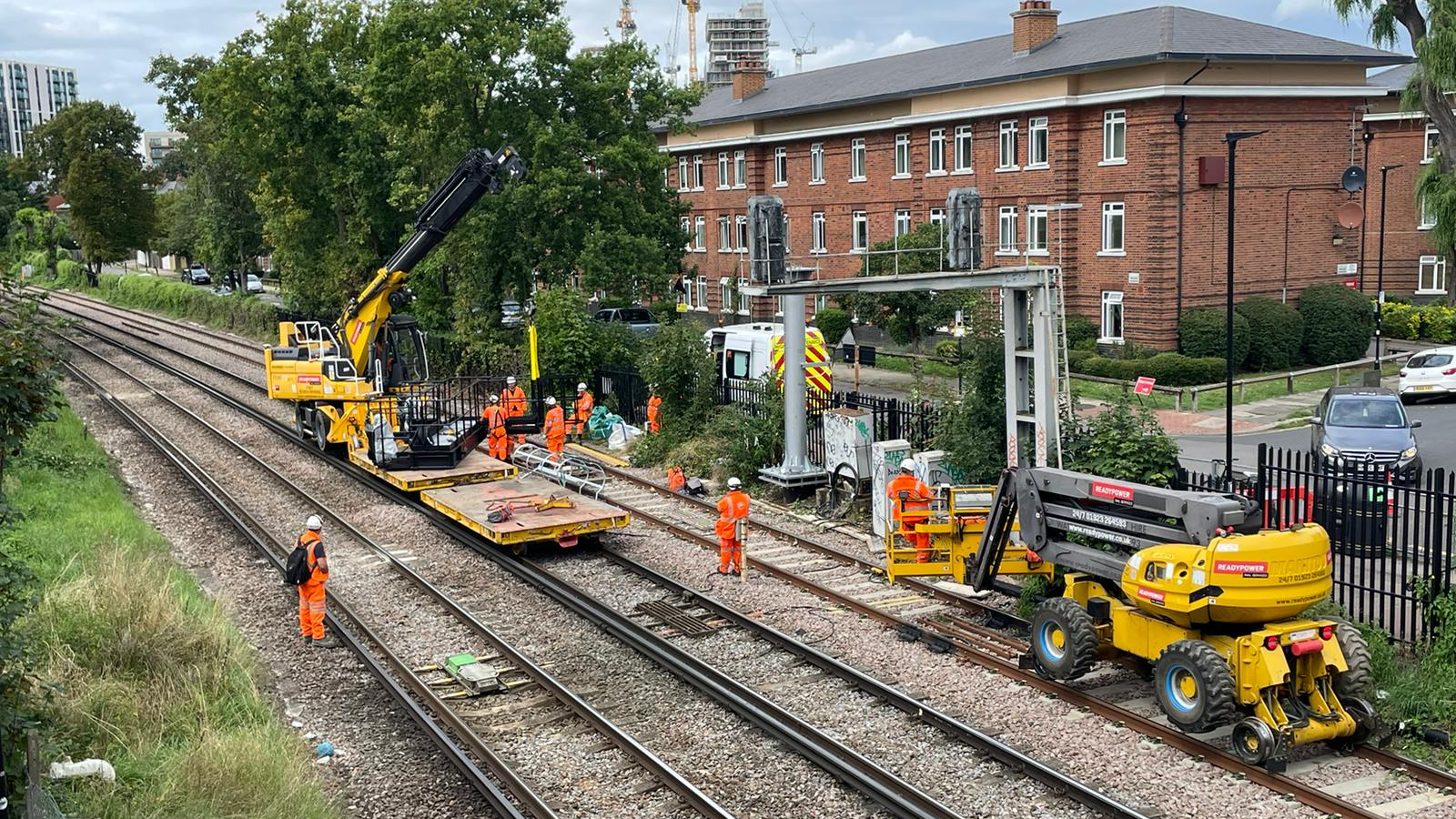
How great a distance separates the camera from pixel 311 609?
14.5 metres

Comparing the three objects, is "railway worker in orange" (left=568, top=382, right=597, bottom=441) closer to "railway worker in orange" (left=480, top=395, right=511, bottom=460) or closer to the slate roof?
"railway worker in orange" (left=480, top=395, right=511, bottom=460)

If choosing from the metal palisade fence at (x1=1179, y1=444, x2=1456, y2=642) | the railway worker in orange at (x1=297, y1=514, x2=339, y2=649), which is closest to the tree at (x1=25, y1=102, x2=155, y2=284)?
the railway worker in orange at (x1=297, y1=514, x2=339, y2=649)

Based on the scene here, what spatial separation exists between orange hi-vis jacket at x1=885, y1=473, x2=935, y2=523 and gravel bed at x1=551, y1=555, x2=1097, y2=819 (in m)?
2.46

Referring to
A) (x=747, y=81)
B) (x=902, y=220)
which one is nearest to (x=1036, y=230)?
(x=902, y=220)

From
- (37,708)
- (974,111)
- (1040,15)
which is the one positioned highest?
(1040,15)

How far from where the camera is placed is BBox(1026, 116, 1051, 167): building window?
39469 mm

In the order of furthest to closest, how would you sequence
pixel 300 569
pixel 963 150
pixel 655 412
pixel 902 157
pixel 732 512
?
pixel 902 157 → pixel 963 150 → pixel 655 412 → pixel 732 512 → pixel 300 569

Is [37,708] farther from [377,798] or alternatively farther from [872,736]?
[872,736]

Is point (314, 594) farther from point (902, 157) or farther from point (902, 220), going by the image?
point (902, 157)

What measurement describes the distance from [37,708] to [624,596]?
7480 mm

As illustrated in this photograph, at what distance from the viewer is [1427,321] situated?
38.8 metres

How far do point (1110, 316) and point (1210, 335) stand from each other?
3.44 m

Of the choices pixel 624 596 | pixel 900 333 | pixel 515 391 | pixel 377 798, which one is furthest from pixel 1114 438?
pixel 900 333

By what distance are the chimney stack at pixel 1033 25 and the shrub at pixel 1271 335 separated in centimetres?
1141
